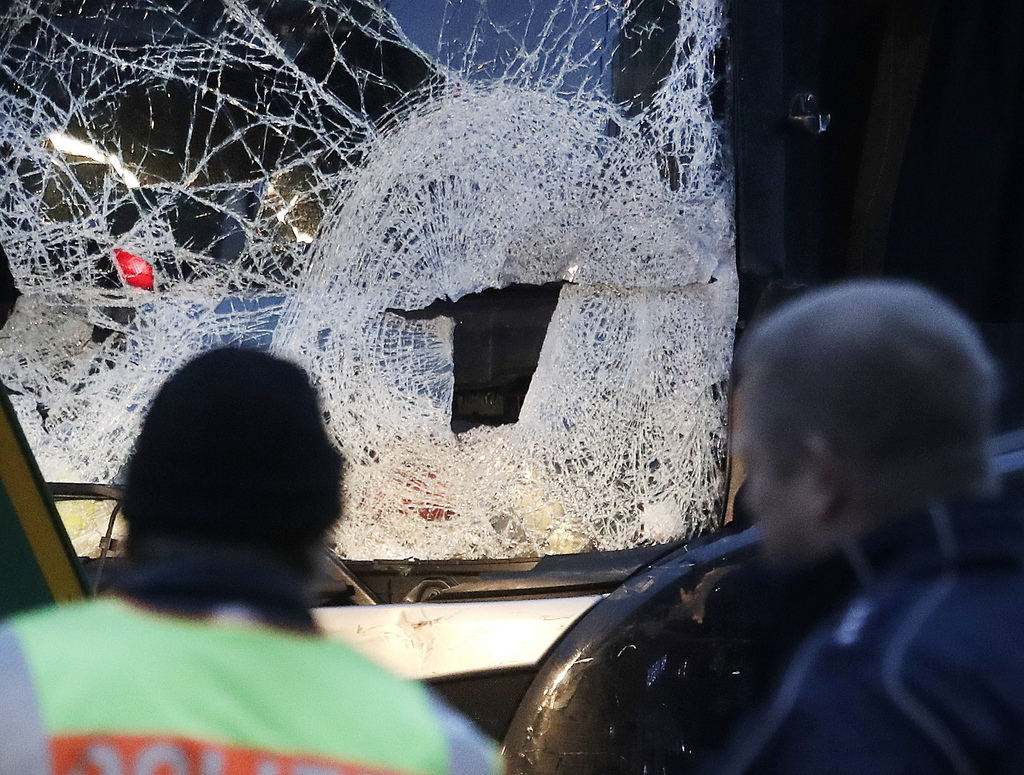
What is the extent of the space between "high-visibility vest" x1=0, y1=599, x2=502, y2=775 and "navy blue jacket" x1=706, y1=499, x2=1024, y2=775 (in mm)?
282

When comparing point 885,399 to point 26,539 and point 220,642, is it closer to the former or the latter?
point 220,642

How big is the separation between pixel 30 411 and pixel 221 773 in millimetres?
2447

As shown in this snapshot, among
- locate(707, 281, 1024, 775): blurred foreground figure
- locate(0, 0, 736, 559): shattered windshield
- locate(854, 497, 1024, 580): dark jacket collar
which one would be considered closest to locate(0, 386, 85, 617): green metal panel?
locate(0, 0, 736, 559): shattered windshield

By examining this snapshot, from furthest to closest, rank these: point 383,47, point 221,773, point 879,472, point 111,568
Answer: point 383,47 < point 111,568 < point 879,472 < point 221,773

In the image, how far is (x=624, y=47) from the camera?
2.76 m

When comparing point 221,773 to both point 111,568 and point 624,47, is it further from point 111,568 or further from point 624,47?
point 624,47

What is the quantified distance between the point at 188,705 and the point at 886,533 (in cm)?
57

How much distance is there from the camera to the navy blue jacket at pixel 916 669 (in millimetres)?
765

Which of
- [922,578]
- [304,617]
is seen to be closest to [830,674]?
[922,578]

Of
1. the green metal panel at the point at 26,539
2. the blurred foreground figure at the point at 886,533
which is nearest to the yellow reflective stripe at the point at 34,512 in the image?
the green metal panel at the point at 26,539

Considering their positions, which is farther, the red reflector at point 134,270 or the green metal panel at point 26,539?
the red reflector at point 134,270

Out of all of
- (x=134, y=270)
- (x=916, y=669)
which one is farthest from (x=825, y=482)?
(x=134, y=270)

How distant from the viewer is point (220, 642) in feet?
2.71

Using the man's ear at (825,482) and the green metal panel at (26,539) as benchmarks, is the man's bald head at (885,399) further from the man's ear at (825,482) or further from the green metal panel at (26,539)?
the green metal panel at (26,539)
